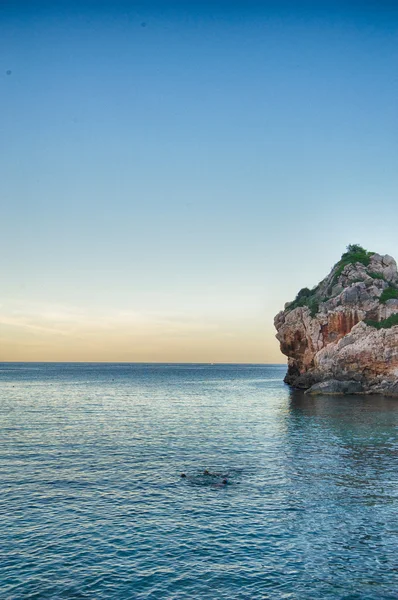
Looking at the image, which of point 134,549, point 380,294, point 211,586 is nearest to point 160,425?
point 134,549

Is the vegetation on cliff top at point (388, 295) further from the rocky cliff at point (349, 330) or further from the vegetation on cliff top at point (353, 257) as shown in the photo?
the vegetation on cliff top at point (353, 257)

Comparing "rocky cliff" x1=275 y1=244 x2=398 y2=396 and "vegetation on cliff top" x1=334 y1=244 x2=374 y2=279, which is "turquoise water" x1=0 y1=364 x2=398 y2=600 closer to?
"rocky cliff" x1=275 y1=244 x2=398 y2=396

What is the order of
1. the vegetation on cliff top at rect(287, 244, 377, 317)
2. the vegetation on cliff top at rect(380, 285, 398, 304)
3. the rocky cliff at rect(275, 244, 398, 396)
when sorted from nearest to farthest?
1. the rocky cliff at rect(275, 244, 398, 396)
2. the vegetation on cliff top at rect(380, 285, 398, 304)
3. the vegetation on cliff top at rect(287, 244, 377, 317)

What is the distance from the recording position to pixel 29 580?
22500mm

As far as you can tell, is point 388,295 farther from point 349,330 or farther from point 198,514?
point 198,514

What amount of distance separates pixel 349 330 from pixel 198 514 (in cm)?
8932

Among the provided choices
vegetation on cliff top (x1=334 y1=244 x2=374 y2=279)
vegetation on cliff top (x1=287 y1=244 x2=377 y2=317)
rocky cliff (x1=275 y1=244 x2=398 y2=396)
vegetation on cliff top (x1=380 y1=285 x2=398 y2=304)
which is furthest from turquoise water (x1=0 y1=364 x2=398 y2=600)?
vegetation on cliff top (x1=334 y1=244 x2=374 y2=279)

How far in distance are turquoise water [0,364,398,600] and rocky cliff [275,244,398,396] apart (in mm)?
44872

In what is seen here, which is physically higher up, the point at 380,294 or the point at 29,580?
the point at 380,294

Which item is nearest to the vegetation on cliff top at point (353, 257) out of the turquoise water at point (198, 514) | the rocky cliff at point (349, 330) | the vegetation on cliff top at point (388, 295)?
the rocky cliff at point (349, 330)

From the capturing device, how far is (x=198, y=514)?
31312 millimetres

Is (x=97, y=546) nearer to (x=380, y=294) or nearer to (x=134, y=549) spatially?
(x=134, y=549)

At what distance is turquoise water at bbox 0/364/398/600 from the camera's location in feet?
74.1

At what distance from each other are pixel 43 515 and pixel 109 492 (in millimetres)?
5749
